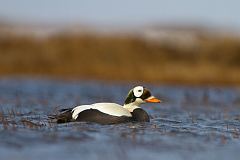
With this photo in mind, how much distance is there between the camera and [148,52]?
34812 millimetres

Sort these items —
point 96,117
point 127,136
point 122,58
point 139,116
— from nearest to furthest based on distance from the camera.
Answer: point 127,136 → point 96,117 → point 139,116 → point 122,58

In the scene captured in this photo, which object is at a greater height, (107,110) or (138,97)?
(138,97)

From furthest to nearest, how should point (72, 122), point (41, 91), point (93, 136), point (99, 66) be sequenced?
point (99, 66)
point (41, 91)
point (72, 122)
point (93, 136)

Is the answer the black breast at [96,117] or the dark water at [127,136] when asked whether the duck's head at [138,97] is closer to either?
the dark water at [127,136]

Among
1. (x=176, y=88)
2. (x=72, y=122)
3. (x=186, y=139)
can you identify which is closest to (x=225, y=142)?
(x=186, y=139)

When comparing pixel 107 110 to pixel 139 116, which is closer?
pixel 107 110

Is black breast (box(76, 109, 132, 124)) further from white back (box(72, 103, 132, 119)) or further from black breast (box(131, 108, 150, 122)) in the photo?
black breast (box(131, 108, 150, 122))

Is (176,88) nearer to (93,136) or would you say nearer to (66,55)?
(66,55)

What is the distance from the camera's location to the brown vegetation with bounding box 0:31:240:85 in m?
30.6

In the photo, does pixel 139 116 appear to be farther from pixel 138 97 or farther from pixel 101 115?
pixel 101 115

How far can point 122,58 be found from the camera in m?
33.3

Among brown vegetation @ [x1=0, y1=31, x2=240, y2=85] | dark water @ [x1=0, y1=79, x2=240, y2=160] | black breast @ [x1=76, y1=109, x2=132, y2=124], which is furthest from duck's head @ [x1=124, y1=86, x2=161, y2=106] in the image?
brown vegetation @ [x1=0, y1=31, x2=240, y2=85]

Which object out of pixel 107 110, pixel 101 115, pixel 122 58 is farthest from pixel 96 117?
pixel 122 58

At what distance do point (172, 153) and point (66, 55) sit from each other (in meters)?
24.1
